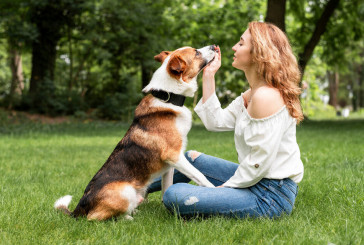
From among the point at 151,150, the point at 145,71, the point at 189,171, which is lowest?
the point at 145,71

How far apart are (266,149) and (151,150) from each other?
3.57 feet

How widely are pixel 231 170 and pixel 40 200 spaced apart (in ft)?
7.02

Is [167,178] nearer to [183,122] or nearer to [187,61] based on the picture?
[183,122]

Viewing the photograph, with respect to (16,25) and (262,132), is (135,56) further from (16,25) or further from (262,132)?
(262,132)

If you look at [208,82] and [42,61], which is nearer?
[208,82]

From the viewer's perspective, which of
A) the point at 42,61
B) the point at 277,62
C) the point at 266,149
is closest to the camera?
the point at 266,149

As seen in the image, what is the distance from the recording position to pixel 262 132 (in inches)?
125

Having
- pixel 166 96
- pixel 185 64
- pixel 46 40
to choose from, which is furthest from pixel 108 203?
pixel 46 40

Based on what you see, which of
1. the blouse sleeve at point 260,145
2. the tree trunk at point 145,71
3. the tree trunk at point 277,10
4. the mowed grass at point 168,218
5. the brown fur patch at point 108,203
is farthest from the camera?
the tree trunk at point 145,71

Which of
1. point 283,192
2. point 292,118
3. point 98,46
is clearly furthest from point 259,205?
point 98,46

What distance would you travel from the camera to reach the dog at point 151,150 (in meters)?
3.49

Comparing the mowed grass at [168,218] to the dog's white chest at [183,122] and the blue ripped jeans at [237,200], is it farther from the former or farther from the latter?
the dog's white chest at [183,122]

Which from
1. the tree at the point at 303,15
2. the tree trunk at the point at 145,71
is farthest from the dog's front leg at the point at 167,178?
the tree trunk at the point at 145,71

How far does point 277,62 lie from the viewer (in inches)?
130
